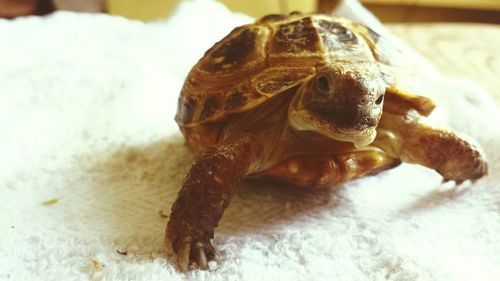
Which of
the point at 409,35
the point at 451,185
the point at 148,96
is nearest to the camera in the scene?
the point at 451,185

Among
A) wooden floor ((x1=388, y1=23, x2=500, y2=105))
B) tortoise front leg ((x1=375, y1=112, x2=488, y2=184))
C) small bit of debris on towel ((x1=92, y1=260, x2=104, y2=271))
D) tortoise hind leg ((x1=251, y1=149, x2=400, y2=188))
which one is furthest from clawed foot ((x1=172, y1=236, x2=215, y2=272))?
wooden floor ((x1=388, y1=23, x2=500, y2=105))

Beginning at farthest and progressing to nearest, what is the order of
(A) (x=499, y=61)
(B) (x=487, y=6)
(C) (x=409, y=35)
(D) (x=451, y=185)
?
(B) (x=487, y=6)
(C) (x=409, y=35)
(A) (x=499, y=61)
(D) (x=451, y=185)

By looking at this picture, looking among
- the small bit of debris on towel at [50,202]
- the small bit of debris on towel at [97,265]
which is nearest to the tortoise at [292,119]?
the small bit of debris on towel at [97,265]

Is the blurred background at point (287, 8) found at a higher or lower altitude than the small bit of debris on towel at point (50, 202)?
lower

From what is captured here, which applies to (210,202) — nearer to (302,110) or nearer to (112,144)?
(302,110)

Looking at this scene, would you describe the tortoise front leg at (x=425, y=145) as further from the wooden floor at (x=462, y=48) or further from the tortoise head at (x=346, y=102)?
the wooden floor at (x=462, y=48)

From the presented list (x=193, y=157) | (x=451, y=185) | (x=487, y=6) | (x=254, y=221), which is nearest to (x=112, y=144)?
(x=193, y=157)

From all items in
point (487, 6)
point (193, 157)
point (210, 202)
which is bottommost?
point (487, 6)
